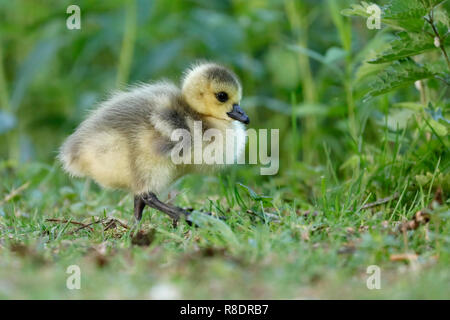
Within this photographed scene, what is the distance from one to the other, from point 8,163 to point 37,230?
1.65 metres

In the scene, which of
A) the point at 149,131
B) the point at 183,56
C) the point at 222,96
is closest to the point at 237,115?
the point at 222,96

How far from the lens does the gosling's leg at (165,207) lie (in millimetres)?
2988

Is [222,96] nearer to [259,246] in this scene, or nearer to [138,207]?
[138,207]

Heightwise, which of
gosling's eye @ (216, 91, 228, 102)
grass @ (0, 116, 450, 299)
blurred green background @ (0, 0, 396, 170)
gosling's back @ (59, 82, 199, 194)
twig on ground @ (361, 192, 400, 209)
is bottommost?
grass @ (0, 116, 450, 299)

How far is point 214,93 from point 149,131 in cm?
44

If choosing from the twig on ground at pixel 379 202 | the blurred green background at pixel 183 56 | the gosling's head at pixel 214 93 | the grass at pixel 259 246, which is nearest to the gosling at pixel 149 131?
the gosling's head at pixel 214 93

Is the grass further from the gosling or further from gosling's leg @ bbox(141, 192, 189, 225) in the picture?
the gosling

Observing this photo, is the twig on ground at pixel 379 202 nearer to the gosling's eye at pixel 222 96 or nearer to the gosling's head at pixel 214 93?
the gosling's head at pixel 214 93

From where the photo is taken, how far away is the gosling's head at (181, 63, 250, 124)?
10.8 feet

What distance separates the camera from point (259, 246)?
246cm

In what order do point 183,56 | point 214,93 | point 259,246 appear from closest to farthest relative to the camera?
point 259,246, point 214,93, point 183,56

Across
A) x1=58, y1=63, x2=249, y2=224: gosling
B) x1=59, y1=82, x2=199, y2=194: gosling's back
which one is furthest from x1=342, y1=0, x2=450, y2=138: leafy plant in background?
x1=59, y1=82, x2=199, y2=194: gosling's back

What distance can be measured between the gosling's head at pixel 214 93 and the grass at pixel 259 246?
45 cm

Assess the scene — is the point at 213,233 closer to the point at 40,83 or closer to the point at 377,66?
the point at 377,66
